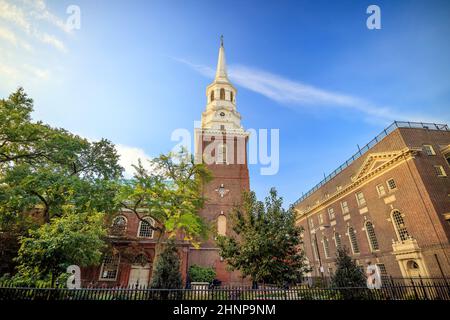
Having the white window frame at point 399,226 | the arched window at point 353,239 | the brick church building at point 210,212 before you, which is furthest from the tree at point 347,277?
the arched window at point 353,239

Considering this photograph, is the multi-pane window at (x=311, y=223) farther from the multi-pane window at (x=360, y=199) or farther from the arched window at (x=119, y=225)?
the arched window at (x=119, y=225)

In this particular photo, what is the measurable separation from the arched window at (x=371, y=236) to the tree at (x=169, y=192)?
70.2 ft

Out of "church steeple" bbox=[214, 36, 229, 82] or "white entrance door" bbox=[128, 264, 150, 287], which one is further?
"church steeple" bbox=[214, 36, 229, 82]

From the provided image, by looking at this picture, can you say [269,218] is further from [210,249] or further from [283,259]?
[210,249]

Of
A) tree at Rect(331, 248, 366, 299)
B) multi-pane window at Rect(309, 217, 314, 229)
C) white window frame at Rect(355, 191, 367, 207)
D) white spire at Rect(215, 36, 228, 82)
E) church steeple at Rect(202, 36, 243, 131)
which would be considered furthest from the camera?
multi-pane window at Rect(309, 217, 314, 229)

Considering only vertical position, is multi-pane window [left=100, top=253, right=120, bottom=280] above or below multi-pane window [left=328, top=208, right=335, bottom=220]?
below

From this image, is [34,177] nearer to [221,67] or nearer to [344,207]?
[221,67]

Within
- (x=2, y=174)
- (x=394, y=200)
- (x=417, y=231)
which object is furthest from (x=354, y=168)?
(x=2, y=174)

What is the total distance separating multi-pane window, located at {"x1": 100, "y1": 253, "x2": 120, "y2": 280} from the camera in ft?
76.2

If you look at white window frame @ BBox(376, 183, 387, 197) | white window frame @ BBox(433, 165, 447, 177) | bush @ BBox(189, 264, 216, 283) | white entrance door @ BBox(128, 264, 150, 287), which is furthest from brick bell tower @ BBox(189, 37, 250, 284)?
white window frame @ BBox(433, 165, 447, 177)

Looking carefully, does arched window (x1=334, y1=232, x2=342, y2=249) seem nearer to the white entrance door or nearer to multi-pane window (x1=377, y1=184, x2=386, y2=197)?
multi-pane window (x1=377, y1=184, x2=386, y2=197)

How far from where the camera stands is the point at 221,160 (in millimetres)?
30047

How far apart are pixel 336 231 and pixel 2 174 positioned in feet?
132

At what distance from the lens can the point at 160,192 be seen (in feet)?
60.2
